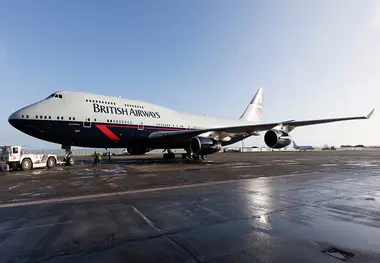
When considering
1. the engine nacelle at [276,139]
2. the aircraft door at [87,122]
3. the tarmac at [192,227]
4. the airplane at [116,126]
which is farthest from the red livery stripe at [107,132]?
the engine nacelle at [276,139]

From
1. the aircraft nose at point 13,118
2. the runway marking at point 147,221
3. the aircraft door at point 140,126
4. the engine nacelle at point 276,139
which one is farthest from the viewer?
the aircraft door at point 140,126

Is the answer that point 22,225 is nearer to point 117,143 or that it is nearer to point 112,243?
point 112,243

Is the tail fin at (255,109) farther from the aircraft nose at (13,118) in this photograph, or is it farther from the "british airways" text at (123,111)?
the aircraft nose at (13,118)

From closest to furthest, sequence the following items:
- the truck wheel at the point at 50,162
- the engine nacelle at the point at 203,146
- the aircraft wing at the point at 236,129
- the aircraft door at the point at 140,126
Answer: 1. the truck wheel at the point at 50,162
2. the engine nacelle at the point at 203,146
3. the aircraft wing at the point at 236,129
4. the aircraft door at the point at 140,126

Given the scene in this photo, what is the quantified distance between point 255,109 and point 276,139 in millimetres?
20119

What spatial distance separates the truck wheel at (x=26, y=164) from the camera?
1703 centimetres

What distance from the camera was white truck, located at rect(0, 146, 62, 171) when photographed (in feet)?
53.9

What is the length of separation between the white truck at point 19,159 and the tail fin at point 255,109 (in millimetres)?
27322

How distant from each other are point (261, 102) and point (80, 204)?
37111 millimetres

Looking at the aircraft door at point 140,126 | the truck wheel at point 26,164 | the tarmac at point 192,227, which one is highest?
the aircraft door at point 140,126

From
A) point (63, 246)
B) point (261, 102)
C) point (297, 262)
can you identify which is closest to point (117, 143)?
point (63, 246)

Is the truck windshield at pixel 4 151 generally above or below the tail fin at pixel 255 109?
below

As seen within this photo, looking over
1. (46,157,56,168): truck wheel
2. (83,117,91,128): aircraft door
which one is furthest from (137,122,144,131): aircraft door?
(46,157,56,168): truck wheel

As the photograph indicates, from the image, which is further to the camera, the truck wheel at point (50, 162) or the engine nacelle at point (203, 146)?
the engine nacelle at point (203, 146)
